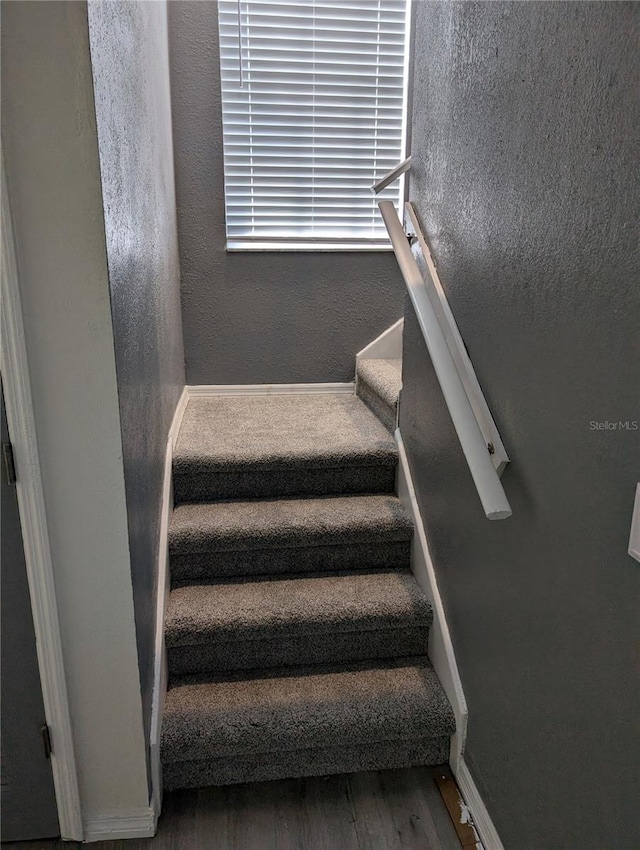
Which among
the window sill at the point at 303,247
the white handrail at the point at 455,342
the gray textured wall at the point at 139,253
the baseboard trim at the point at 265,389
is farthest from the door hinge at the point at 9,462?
the window sill at the point at 303,247

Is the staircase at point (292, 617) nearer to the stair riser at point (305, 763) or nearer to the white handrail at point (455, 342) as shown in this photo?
the stair riser at point (305, 763)

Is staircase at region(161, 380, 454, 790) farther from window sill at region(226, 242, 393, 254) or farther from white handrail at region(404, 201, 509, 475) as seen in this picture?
window sill at region(226, 242, 393, 254)

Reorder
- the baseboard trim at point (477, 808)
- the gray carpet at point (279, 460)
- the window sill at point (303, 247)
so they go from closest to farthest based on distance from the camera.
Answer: the baseboard trim at point (477, 808)
the gray carpet at point (279, 460)
the window sill at point (303, 247)

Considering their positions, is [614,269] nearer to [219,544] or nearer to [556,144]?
[556,144]

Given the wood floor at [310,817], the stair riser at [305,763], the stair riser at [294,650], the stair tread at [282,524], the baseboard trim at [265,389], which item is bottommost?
the wood floor at [310,817]

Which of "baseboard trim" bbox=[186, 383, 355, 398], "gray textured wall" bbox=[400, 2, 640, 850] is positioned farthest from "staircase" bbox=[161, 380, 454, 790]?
"baseboard trim" bbox=[186, 383, 355, 398]

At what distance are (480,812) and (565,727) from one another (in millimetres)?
579

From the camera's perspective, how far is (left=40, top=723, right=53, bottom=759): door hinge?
4.97ft

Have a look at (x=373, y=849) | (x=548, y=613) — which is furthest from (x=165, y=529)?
(x=548, y=613)

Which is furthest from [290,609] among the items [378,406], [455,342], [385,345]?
[385,345]

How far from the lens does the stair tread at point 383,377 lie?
8.22 ft

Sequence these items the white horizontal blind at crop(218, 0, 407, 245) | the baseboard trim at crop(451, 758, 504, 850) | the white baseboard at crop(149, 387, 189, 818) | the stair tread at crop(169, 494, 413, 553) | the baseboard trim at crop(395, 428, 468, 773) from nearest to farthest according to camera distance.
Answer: the baseboard trim at crop(451, 758, 504, 850) < the white baseboard at crop(149, 387, 189, 818) < the baseboard trim at crop(395, 428, 468, 773) < the stair tread at crop(169, 494, 413, 553) < the white horizontal blind at crop(218, 0, 407, 245)

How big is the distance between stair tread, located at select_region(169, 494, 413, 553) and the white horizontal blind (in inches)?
52.4

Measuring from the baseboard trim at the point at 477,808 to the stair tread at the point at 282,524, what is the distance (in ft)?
2.23
